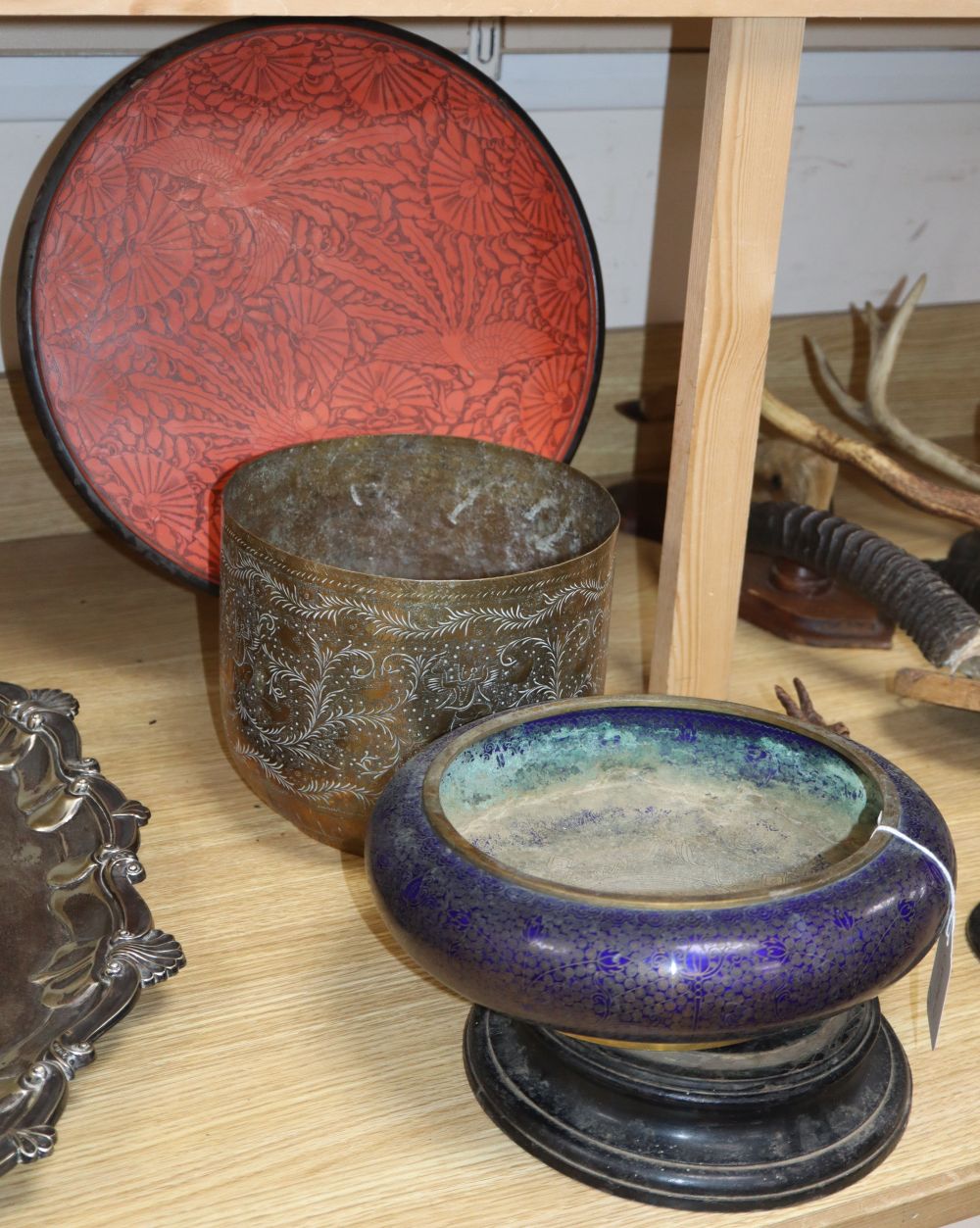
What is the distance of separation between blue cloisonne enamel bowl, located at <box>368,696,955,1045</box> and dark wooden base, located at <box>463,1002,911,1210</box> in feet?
0.19

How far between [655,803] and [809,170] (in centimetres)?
79

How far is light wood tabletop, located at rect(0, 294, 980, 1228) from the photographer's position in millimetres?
499

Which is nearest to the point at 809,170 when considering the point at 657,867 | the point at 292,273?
the point at 292,273

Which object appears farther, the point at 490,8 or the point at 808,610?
the point at 808,610

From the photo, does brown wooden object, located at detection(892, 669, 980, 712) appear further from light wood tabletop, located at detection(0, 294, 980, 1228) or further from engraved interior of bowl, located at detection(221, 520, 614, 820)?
engraved interior of bowl, located at detection(221, 520, 614, 820)

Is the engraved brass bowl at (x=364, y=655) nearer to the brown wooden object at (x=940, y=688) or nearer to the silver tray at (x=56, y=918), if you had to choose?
the silver tray at (x=56, y=918)

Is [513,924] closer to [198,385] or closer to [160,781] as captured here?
[160,781]

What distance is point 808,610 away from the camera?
0.95m

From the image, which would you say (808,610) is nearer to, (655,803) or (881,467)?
(881,467)

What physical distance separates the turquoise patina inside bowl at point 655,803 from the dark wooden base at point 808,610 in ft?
1.23

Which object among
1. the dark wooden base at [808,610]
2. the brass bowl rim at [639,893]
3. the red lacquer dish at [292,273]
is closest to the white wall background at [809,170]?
the red lacquer dish at [292,273]

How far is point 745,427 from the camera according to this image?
73cm

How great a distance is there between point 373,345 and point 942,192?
24.5 inches

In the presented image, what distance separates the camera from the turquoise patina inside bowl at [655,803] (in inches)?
22.1
